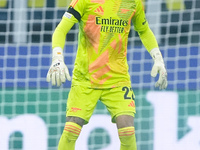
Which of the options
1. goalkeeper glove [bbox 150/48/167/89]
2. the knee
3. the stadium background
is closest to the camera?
the knee

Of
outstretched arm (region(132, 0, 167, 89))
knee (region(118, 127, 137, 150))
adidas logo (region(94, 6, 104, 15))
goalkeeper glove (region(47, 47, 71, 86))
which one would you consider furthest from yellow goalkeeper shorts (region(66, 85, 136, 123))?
adidas logo (region(94, 6, 104, 15))

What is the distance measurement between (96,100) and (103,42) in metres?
0.40

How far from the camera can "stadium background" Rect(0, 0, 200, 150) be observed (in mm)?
5930

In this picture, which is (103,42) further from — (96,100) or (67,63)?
(67,63)

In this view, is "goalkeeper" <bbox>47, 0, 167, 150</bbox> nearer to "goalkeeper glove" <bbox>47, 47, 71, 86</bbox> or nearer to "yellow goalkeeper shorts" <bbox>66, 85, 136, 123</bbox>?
"yellow goalkeeper shorts" <bbox>66, 85, 136, 123</bbox>

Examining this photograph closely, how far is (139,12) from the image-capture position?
173 inches

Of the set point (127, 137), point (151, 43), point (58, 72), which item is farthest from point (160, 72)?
point (58, 72)

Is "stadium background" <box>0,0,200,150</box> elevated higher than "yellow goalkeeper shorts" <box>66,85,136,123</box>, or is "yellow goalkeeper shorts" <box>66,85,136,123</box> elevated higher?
"stadium background" <box>0,0,200,150</box>

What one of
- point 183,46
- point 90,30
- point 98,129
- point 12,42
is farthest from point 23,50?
point 90,30

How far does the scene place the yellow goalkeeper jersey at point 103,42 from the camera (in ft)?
13.9

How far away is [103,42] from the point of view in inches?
168

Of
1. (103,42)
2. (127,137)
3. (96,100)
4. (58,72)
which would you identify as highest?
(103,42)

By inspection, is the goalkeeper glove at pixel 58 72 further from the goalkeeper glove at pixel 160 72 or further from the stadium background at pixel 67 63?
the stadium background at pixel 67 63

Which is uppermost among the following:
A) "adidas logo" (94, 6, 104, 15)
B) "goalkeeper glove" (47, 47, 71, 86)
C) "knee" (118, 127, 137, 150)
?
"adidas logo" (94, 6, 104, 15)
